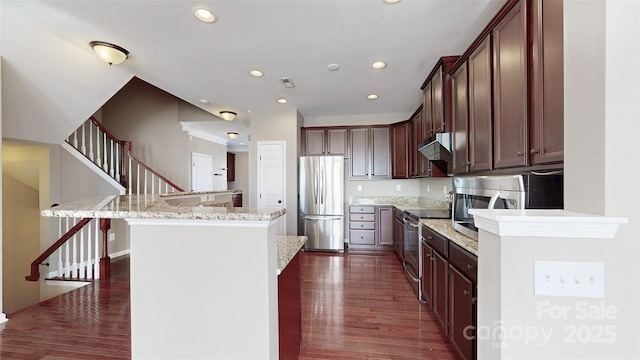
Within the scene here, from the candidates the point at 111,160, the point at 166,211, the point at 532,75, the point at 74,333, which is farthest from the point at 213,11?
the point at 111,160

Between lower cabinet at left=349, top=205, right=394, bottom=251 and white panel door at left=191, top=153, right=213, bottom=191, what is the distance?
3577mm

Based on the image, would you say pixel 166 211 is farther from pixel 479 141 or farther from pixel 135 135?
pixel 135 135

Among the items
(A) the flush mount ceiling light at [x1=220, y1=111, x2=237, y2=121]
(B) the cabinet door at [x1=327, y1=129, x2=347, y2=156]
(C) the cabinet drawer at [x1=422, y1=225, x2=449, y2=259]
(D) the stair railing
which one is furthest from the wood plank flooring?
(D) the stair railing

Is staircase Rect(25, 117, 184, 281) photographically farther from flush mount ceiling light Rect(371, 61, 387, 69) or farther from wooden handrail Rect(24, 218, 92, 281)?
flush mount ceiling light Rect(371, 61, 387, 69)

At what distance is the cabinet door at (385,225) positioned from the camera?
4.43 m

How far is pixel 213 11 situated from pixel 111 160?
3.64 m

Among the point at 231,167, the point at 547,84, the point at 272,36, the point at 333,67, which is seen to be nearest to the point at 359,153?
the point at 333,67

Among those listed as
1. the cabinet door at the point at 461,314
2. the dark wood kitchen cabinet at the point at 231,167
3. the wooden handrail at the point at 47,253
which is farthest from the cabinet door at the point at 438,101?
the dark wood kitchen cabinet at the point at 231,167

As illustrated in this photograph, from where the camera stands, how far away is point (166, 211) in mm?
1169

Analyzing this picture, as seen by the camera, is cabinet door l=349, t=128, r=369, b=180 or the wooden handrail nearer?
the wooden handrail

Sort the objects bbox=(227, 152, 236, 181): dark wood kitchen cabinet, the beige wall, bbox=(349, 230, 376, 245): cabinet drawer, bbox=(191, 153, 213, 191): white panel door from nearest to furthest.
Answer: the beige wall < bbox=(349, 230, 376, 245): cabinet drawer < bbox=(191, 153, 213, 191): white panel door < bbox=(227, 152, 236, 181): dark wood kitchen cabinet

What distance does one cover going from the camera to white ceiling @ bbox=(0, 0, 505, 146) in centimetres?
185

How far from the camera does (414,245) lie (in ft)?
9.20

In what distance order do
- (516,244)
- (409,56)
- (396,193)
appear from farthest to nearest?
(396,193) < (409,56) < (516,244)
